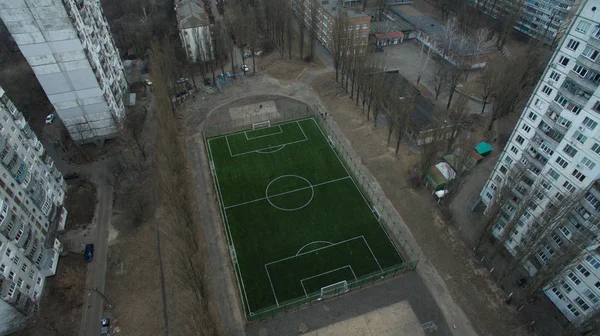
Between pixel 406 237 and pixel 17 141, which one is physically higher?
pixel 17 141

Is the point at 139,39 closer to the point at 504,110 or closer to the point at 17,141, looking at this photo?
the point at 17,141

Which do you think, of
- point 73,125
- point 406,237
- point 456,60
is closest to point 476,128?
point 456,60

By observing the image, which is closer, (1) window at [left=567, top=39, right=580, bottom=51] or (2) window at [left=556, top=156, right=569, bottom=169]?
(1) window at [left=567, top=39, right=580, bottom=51]

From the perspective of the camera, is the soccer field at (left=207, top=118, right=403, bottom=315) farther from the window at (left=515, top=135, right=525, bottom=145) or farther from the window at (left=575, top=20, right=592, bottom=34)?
the window at (left=575, top=20, right=592, bottom=34)

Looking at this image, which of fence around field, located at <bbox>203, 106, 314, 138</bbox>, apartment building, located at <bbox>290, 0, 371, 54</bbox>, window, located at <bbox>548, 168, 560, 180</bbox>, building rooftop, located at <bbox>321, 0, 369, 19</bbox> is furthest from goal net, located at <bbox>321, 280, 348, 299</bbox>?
building rooftop, located at <bbox>321, 0, 369, 19</bbox>

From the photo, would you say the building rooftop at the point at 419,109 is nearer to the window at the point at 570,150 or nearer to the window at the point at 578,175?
the window at the point at 570,150
